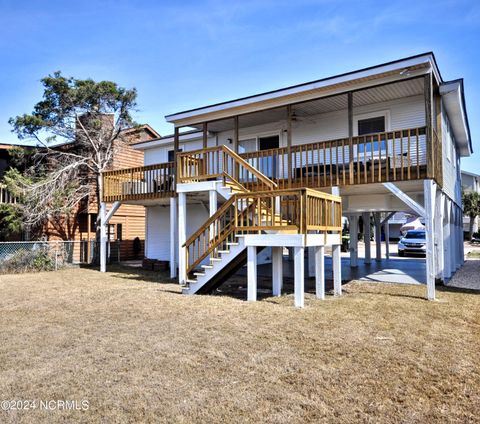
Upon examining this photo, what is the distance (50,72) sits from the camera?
17625mm

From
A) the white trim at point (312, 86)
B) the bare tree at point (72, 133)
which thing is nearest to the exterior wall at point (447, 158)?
the white trim at point (312, 86)

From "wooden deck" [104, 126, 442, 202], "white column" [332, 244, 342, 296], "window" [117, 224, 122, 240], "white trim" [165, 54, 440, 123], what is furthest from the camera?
"window" [117, 224, 122, 240]

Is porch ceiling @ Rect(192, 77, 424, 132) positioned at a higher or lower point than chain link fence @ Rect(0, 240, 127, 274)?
higher

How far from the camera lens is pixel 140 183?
15.0 m

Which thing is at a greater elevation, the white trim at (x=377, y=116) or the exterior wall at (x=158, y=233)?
the white trim at (x=377, y=116)

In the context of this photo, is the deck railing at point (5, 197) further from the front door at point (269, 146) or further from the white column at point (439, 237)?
the white column at point (439, 237)

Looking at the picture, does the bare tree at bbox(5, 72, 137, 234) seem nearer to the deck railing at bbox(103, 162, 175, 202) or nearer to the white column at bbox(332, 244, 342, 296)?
the deck railing at bbox(103, 162, 175, 202)

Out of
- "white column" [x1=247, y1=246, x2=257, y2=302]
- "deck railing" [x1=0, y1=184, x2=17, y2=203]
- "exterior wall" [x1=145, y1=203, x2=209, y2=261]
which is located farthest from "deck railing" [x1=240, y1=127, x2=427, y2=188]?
"deck railing" [x1=0, y1=184, x2=17, y2=203]

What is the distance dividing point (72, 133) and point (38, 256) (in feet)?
21.2

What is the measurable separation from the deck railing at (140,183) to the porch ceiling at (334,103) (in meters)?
2.58

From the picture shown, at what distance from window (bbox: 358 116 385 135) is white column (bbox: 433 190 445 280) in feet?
8.58

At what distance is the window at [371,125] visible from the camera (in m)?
11.8

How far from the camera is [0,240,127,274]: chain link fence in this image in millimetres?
14227

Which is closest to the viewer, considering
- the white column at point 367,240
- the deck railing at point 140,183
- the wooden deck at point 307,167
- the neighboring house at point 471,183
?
the wooden deck at point 307,167
